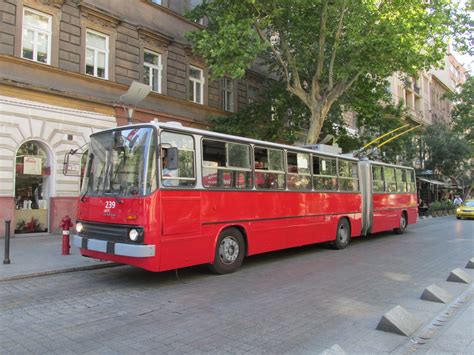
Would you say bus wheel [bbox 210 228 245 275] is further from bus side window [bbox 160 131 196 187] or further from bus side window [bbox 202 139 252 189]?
bus side window [bbox 160 131 196 187]

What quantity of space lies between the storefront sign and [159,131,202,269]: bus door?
28.4 ft

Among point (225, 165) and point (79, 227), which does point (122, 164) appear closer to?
point (79, 227)

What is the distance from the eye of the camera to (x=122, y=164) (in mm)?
7926

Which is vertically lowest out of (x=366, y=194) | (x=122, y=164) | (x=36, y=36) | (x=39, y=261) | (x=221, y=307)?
(x=221, y=307)

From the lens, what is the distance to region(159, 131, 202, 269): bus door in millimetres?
7465

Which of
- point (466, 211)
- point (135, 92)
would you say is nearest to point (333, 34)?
point (135, 92)

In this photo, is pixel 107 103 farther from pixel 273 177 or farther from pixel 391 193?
pixel 391 193

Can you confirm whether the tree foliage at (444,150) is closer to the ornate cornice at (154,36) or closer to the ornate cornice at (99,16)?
the ornate cornice at (154,36)

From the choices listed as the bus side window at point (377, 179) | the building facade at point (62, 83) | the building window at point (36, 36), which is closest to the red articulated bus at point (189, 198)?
the bus side window at point (377, 179)

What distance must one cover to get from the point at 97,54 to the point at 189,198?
11.2 meters

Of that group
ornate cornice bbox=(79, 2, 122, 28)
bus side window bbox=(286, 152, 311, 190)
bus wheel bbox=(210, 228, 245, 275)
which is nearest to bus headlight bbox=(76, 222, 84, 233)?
bus wheel bbox=(210, 228, 245, 275)

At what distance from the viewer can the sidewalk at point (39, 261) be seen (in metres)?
8.69

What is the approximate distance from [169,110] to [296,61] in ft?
20.3

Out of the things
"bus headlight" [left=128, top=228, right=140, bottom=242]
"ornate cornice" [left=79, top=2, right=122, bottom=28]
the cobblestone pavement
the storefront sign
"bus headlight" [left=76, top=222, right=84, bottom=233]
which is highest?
"ornate cornice" [left=79, top=2, right=122, bottom=28]
